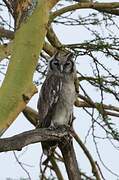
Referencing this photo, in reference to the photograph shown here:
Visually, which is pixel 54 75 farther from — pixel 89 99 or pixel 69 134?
pixel 69 134

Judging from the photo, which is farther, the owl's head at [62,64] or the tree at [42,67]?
the owl's head at [62,64]

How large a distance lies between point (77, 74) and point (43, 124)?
48 centimetres

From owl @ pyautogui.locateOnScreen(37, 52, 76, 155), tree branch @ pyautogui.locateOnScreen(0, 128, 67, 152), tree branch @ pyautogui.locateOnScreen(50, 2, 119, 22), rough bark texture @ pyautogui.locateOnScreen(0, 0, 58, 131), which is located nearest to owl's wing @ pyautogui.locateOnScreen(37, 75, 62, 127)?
owl @ pyautogui.locateOnScreen(37, 52, 76, 155)

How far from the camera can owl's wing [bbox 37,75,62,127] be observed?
3.48 meters

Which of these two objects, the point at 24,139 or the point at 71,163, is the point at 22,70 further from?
the point at 71,163

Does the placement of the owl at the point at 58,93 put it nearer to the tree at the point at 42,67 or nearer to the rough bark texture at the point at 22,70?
the tree at the point at 42,67

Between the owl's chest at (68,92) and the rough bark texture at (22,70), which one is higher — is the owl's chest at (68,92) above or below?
above

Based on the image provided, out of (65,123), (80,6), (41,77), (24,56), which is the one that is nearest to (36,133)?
(24,56)

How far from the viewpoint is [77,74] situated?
11.9 ft

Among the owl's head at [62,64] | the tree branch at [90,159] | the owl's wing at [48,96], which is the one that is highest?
the owl's head at [62,64]

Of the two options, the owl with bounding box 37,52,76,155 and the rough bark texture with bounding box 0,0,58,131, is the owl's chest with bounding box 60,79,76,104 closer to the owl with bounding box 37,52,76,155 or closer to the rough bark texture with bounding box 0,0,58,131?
the owl with bounding box 37,52,76,155

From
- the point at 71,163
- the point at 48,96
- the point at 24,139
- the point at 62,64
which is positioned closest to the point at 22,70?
the point at 24,139

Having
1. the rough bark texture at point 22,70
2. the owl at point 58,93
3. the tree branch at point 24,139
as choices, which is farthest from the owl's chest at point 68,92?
the rough bark texture at point 22,70

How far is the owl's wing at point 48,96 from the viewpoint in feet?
11.4
